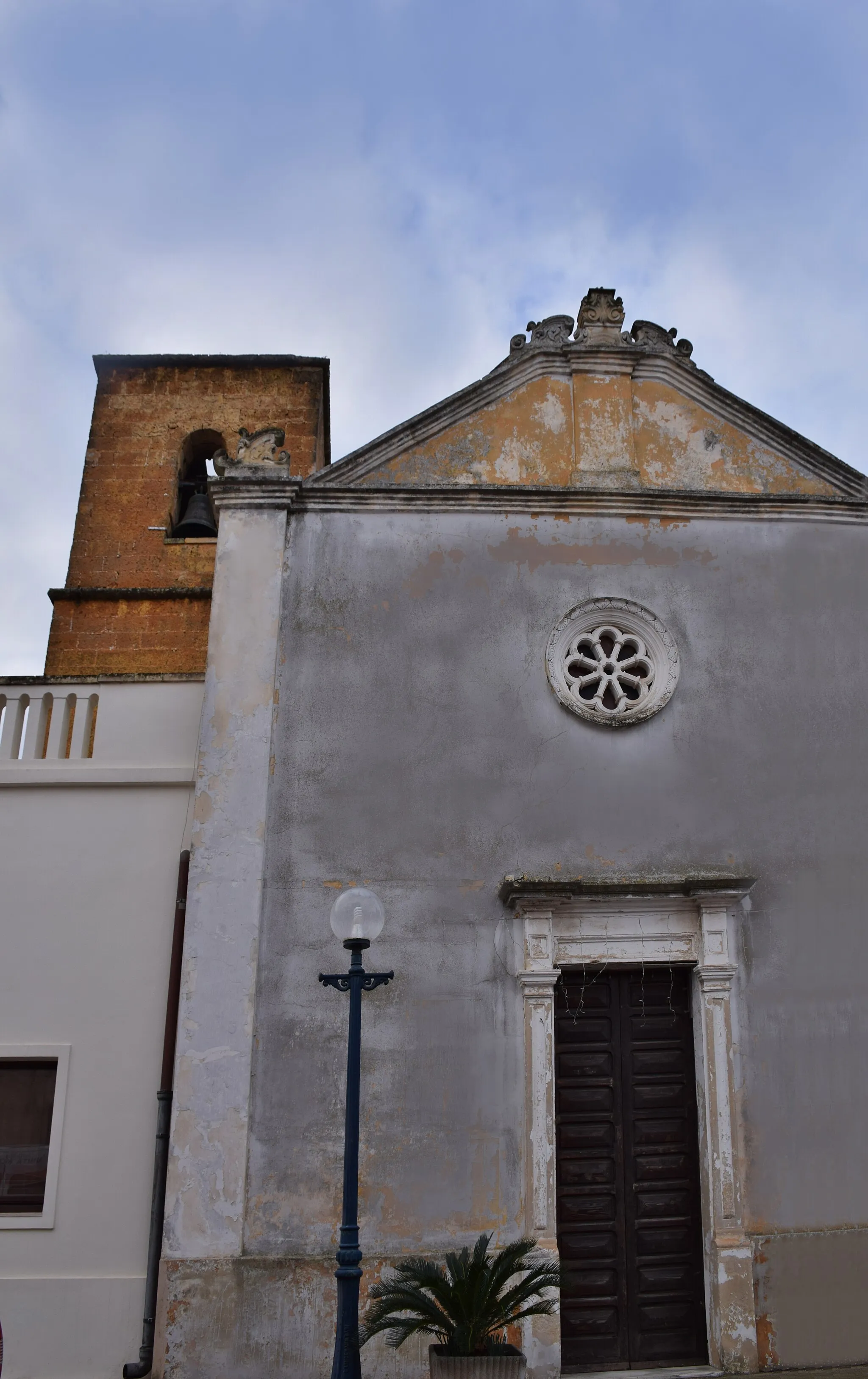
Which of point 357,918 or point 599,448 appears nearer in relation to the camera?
point 357,918

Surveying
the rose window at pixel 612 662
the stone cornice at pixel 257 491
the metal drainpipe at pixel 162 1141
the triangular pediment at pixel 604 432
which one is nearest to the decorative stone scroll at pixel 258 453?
the stone cornice at pixel 257 491

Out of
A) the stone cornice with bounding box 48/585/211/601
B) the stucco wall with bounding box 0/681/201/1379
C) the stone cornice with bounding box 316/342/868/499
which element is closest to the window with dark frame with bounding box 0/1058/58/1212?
the stucco wall with bounding box 0/681/201/1379

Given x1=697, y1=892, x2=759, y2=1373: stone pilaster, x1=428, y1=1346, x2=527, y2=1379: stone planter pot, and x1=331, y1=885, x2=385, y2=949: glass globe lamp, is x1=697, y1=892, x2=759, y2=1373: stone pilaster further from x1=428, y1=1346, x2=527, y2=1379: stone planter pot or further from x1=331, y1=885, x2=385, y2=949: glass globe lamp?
x1=331, y1=885, x2=385, y2=949: glass globe lamp

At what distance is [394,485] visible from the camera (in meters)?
10.3

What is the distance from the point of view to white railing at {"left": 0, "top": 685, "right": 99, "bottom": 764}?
10.4 metres

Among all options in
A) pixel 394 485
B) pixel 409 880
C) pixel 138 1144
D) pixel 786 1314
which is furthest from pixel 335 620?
pixel 786 1314

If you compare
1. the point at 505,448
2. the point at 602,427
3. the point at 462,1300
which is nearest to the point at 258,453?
the point at 505,448

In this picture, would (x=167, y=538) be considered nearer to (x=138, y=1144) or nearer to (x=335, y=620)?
(x=335, y=620)

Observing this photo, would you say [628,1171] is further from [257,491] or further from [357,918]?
[257,491]

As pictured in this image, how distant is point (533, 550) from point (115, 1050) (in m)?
5.27

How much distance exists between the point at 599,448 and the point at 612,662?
202 cm

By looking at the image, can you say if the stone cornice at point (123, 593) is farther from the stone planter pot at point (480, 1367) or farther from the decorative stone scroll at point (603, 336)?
the stone planter pot at point (480, 1367)

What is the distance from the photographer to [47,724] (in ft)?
35.0

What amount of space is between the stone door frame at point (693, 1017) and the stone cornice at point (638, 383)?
3938 mm
